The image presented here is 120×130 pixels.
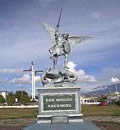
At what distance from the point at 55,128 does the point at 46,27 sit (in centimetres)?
650

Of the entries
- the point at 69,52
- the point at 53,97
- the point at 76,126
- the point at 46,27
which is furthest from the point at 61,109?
the point at 46,27

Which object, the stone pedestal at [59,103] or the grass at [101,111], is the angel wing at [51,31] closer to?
the stone pedestal at [59,103]

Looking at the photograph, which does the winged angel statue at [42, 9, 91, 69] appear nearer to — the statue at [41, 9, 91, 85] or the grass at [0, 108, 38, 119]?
the statue at [41, 9, 91, 85]

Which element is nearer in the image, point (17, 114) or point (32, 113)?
point (17, 114)

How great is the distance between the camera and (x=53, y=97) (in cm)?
1827

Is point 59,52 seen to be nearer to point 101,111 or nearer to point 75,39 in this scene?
point 75,39

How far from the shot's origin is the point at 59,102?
1822cm

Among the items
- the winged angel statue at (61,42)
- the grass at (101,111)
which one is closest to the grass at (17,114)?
the grass at (101,111)

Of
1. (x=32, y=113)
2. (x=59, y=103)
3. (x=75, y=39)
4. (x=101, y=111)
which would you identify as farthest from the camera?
(x=101, y=111)

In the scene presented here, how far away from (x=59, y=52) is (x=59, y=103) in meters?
3.06

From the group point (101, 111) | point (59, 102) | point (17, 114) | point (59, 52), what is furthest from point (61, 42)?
point (101, 111)

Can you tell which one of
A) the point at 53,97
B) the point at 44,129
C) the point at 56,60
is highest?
the point at 56,60

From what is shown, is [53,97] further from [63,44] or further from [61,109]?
[63,44]

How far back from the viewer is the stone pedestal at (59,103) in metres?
18.2
